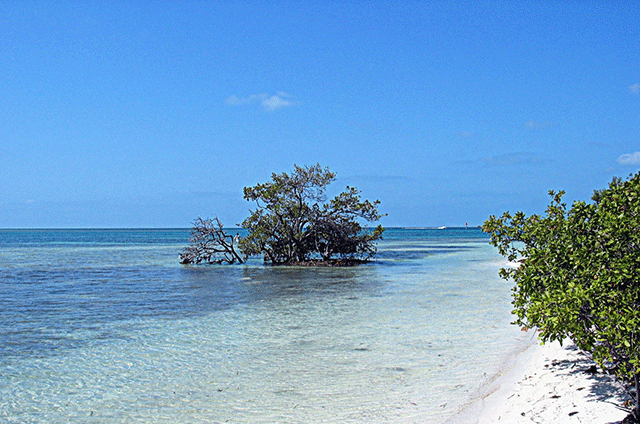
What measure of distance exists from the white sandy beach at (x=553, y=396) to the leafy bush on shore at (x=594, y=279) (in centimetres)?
37

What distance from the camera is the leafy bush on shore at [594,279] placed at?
14.4 ft

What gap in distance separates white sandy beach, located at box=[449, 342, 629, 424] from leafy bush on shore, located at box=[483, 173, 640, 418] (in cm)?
37

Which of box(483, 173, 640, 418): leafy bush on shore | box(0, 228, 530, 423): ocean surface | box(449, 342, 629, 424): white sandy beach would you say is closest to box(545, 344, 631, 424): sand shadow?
box(449, 342, 629, 424): white sandy beach

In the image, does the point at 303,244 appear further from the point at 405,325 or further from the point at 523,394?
the point at 523,394

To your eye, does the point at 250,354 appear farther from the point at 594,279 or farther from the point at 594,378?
the point at 594,279

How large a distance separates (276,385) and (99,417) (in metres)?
2.24

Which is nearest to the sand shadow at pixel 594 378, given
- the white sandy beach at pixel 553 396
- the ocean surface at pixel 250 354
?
the white sandy beach at pixel 553 396

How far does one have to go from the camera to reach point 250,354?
868 centimetres

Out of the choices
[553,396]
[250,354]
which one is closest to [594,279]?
[553,396]

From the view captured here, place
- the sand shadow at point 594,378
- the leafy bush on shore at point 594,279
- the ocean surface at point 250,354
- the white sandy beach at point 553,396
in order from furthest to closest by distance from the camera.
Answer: the ocean surface at point 250,354
the sand shadow at point 594,378
the white sandy beach at point 553,396
the leafy bush on shore at point 594,279

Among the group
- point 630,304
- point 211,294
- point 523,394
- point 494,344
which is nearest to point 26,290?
point 211,294

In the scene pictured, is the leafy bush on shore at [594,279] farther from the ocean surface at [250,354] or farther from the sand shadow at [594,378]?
the ocean surface at [250,354]

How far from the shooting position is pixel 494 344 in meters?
9.20

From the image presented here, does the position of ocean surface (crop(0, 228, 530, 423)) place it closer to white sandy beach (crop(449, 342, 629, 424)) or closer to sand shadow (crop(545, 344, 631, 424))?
white sandy beach (crop(449, 342, 629, 424))
